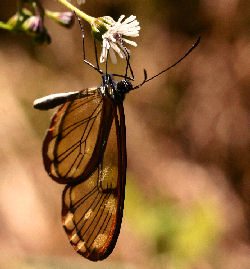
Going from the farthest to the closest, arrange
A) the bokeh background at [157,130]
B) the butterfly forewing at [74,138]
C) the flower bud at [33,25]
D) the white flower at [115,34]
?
the bokeh background at [157,130] → the butterfly forewing at [74,138] → the flower bud at [33,25] → the white flower at [115,34]

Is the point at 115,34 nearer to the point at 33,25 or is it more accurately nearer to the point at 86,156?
the point at 33,25

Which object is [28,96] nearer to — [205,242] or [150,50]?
[150,50]

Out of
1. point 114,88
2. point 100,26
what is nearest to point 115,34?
point 100,26

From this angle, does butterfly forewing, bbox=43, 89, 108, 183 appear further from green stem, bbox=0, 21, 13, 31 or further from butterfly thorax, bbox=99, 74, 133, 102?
green stem, bbox=0, 21, 13, 31

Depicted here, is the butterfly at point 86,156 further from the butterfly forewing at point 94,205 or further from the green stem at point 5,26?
the green stem at point 5,26

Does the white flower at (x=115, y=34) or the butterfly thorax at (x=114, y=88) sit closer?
the white flower at (x=115, y=34)

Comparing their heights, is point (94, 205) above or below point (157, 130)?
above

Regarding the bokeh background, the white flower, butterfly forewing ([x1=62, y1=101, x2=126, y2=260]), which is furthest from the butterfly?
the bokeh background

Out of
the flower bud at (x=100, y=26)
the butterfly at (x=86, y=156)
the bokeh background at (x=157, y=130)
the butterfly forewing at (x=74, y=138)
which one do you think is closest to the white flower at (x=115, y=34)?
the flower bud at (x=100, y=26)
